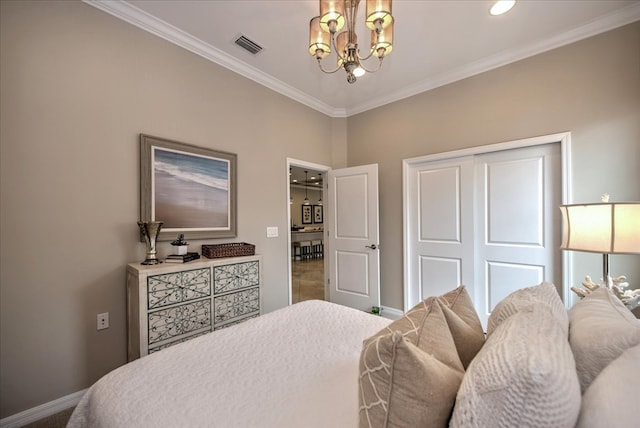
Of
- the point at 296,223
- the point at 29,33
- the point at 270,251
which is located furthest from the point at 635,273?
the point at 296,223

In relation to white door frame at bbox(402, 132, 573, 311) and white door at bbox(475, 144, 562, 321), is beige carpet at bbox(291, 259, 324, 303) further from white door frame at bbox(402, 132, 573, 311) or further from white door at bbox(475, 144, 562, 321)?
white door at bbox(475, 144, 562, 321)

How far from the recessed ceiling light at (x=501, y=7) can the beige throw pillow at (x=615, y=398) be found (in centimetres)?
248

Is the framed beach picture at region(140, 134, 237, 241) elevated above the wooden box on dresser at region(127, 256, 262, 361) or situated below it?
above

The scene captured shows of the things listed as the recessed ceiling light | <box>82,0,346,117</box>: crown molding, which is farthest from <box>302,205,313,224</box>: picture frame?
the recessed ceiling light

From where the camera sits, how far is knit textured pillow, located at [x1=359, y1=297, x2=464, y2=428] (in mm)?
562

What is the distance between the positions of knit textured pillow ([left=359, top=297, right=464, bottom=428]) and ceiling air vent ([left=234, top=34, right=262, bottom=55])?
2761 millimetres

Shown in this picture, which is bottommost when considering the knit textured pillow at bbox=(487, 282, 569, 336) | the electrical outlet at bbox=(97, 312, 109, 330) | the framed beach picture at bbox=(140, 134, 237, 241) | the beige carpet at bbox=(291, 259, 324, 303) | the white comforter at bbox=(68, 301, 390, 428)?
the beige carpet at bbox=(291, 259, 324, 303)

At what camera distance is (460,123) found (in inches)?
117

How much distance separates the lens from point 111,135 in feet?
6.53

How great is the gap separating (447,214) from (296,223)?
24.5 feet

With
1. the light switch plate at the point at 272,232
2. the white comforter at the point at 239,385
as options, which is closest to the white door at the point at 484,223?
the light switch plate at the point at 272,232

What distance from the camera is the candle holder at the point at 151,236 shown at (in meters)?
1.98

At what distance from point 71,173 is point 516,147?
382 cm

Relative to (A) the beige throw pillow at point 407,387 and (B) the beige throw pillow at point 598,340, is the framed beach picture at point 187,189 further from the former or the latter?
(B) the beige throw pillow at point 598,340
